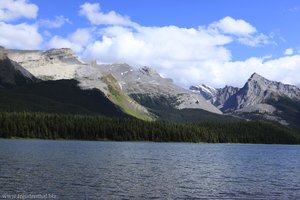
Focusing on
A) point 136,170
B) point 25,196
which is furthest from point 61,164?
point 25,196

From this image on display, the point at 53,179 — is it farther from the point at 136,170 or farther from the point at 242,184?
the point at 242,184

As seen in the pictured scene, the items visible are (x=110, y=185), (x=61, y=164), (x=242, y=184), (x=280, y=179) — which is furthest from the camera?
(x=61, y=164)

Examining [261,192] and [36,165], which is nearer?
[261,192]

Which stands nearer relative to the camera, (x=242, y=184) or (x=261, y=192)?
(x=261, y=192)

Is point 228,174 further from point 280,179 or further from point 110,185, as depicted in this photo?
point 110,185

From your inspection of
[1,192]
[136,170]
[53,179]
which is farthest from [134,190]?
[136,170]

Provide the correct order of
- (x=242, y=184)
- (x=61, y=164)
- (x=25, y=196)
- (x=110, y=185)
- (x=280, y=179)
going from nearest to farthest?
1. (x=25, y=196)
2. (x=110, y=185)
3. (x=242, y=184)
4. (x=280, y=179)
5. (x=61, y=164)

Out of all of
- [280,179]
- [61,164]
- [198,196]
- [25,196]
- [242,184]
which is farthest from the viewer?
[61,164]

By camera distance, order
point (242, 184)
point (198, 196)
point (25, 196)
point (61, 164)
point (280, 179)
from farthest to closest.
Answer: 1. point (61, 164)
2. point (280, 179)
3. point (242, 184)
4. point (198, 196)
5. point (25, 196)

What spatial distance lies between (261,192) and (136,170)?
32715 millimetres

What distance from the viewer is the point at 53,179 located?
250 feet

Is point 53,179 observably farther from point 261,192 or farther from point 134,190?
point 261,192

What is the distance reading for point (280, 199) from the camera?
224 ft

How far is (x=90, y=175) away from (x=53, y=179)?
1016cm
